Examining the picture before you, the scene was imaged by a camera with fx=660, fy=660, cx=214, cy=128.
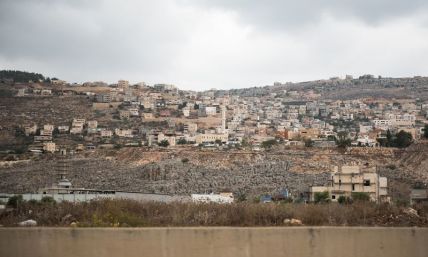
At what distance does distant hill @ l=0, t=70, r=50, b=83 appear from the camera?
12900cm

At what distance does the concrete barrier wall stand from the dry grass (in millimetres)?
874

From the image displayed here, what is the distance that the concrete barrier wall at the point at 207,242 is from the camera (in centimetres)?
759

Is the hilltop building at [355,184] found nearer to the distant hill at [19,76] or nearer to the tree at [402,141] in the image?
the tree at [402,141]

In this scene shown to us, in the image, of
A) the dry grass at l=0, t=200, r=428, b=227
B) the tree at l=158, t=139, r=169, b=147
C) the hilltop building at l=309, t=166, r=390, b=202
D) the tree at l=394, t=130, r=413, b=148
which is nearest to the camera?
the dry grass at l=0, t=200, r=428, b=227

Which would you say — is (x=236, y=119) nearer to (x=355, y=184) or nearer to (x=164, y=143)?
(x=164, y=143)

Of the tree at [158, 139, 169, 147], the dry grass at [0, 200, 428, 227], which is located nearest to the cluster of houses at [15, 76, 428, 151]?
the tree at [158, 139, 169, 147]

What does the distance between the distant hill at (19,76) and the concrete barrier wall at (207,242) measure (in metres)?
123

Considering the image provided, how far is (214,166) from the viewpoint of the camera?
72.4 meters

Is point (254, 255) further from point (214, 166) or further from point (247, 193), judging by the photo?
point (214, 166)

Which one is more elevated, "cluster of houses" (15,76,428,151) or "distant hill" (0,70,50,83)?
"distant hill" (0,70,50,83)

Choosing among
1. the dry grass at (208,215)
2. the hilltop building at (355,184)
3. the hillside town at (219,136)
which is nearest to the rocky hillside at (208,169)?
the hillside town at (219,136)

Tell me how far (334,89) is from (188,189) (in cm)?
12306

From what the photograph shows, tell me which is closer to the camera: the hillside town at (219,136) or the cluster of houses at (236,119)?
the hillside town at (219,136)

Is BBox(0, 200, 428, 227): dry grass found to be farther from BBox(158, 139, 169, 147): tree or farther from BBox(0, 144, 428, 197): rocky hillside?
BBox(158, 139, 169, 147): tree
